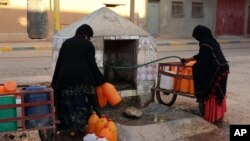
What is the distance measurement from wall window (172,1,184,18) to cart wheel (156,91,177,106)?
54.9 feet

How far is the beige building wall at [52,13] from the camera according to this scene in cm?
1823

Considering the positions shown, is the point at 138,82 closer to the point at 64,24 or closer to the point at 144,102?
the point at 144,102

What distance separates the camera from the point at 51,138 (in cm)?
511

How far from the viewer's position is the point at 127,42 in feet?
23.1

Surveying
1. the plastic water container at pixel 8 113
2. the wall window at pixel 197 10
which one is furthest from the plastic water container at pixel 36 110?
the wall window at pixel 197 10

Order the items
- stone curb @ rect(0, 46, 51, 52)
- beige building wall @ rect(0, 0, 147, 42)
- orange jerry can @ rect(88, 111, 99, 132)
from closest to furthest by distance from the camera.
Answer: orange jerry can @ rect(88, 111, 99, 132) < stone curb @ rect(0, 46, 51, 52) < beige building wall @ rect(0, 0, 147, 42)

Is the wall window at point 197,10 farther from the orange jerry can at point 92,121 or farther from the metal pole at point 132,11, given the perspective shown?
the orange jerry can at point 92,121

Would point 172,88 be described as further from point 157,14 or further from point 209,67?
point 157,14

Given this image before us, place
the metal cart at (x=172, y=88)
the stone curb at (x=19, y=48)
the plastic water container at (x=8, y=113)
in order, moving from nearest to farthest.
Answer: the plastic water container at (x=8, y=113) → the metal cart at (x=172, y=88) → the stone curb at (x=19, y=48)

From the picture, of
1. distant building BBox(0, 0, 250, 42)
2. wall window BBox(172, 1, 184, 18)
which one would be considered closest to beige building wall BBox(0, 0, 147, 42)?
distant building BBox(0, 0, 250, 42)

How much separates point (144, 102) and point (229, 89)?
338 cm

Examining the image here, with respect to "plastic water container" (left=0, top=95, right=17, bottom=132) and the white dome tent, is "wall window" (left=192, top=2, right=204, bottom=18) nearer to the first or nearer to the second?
the white dome tent

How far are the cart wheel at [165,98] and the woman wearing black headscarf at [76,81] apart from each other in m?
2.17

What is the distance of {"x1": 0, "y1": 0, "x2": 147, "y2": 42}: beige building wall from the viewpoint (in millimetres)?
18234
